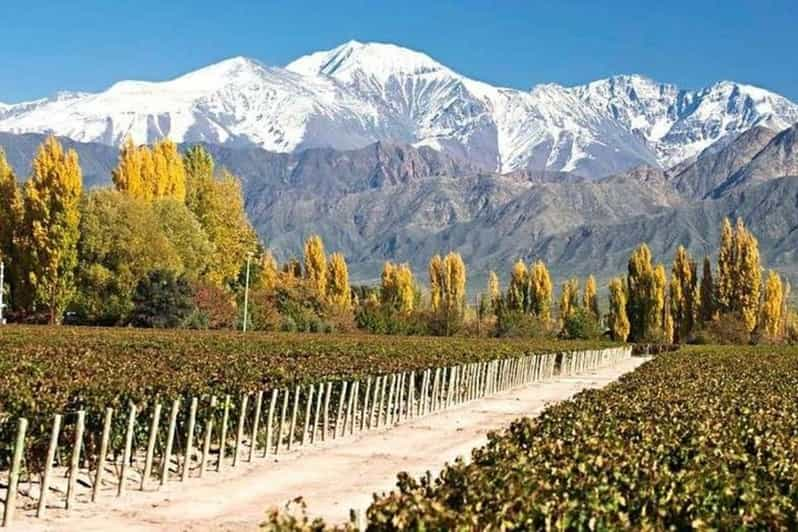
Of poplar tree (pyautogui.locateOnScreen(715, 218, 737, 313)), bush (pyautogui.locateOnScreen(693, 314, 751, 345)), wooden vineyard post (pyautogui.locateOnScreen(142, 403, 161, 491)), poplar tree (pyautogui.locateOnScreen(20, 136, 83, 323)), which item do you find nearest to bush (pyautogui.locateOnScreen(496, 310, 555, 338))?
bush (pyautogui.locateOnScreen(693, 314, 751, 345))

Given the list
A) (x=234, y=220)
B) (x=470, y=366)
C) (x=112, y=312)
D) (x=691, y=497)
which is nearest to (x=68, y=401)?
(x=691, y=497)

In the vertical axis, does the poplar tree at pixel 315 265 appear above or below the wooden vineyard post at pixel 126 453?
above

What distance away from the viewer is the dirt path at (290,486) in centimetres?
1612

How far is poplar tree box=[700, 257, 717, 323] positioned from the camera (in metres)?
117

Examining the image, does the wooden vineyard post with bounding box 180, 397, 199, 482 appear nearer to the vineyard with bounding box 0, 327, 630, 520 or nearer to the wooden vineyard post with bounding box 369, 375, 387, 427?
the vineyard with bounding box 0, 327, 630, 520

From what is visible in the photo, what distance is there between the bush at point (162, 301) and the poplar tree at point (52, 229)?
184 inches

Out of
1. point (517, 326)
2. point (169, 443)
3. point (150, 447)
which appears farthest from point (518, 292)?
point (150, 447)

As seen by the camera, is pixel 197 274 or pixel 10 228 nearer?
pixel 10 228

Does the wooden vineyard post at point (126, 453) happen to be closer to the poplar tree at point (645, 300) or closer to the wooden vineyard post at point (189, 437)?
the wooden vineyard post at point (189, 437)

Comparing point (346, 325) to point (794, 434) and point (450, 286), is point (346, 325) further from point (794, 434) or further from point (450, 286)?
point (794, 434)

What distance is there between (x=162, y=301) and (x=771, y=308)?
2974 inches

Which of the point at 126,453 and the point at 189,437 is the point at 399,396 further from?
the point at 126,453

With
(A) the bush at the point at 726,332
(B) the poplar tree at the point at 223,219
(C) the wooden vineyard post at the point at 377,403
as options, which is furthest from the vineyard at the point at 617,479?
(A) the bush at the point at 726,332

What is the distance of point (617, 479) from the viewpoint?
10.2m
